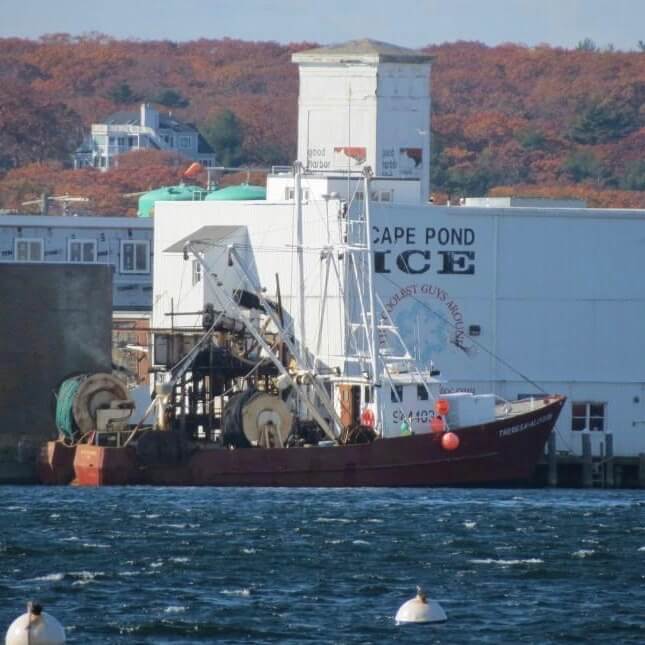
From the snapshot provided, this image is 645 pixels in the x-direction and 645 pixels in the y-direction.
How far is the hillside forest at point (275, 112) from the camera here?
5108 inches

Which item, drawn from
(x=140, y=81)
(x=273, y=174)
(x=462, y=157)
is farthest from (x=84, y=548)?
(x=140, y=81)

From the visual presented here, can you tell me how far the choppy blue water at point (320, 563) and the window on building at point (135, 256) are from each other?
69.3ft

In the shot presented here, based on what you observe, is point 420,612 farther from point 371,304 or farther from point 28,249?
point 28,249

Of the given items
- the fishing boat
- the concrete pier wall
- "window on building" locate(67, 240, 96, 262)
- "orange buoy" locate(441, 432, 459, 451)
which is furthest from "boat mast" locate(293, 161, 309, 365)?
"window on building" locate(67, 240, 96, 262)

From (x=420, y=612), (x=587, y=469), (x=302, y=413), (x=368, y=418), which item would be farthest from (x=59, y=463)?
(x=420, y=612)

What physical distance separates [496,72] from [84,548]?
400 feet

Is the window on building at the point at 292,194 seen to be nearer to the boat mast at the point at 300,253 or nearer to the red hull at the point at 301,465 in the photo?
the boat mast at the point at 300,253

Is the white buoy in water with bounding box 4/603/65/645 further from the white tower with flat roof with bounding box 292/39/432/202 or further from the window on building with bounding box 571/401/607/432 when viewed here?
the white tower with flat roof with bounding box 292/39/432/202

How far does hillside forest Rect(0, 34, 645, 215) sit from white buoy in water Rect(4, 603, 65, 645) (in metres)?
87.0

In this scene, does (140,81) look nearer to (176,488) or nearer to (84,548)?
(176,488)

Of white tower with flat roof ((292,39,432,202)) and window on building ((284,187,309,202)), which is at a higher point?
white tower with flat roof ((292,39,432,202))

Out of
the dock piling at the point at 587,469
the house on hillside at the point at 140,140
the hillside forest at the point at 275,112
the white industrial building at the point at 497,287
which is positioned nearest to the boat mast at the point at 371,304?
the white industrial building at the point at 497,287

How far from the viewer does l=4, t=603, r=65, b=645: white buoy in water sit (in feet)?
89.3

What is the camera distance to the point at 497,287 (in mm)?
58125
